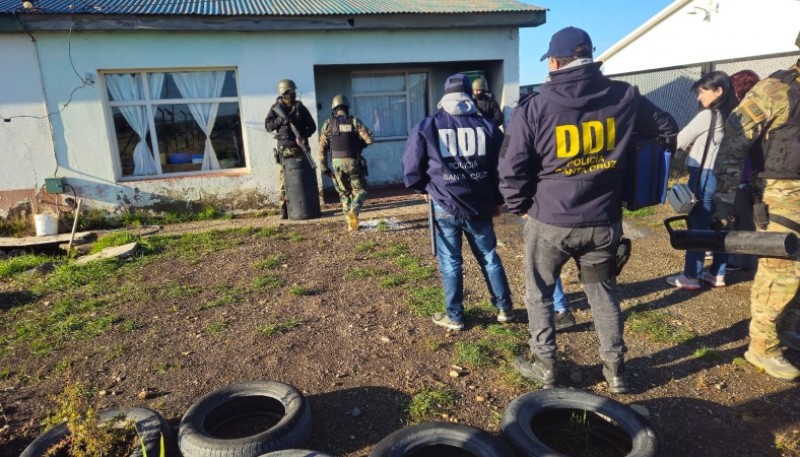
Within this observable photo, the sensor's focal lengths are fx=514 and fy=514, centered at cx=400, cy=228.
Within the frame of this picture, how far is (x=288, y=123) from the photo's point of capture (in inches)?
311

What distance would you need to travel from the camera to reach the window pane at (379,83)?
35.5 ft

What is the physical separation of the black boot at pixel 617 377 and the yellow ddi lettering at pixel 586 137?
1.33 metres

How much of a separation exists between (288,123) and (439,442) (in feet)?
20.5

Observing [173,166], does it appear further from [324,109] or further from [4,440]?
[4,440]

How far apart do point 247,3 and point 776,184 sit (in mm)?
8849

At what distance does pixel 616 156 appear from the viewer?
294 centimetres

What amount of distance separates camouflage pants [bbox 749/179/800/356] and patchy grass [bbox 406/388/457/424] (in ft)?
6.85

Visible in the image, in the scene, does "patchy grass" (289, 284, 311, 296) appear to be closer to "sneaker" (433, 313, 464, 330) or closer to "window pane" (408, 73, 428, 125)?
"sneaker" (433, 313, 464, 330)

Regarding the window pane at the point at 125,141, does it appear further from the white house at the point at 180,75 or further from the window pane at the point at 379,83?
the window pane at the point at 379,83

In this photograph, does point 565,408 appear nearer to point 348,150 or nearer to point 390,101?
point 348,150

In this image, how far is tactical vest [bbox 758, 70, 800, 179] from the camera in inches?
126

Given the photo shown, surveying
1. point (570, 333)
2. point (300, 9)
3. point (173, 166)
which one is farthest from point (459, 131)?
point (173, 166)

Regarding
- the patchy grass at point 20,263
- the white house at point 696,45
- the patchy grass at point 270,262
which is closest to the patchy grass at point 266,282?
the patchy grass at point 270,262

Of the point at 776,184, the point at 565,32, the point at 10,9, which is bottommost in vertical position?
the point at 776,184
